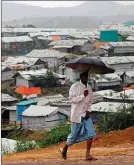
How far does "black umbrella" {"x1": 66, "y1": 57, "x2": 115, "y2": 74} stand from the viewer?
17.1 ft

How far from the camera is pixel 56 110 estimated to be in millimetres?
17000

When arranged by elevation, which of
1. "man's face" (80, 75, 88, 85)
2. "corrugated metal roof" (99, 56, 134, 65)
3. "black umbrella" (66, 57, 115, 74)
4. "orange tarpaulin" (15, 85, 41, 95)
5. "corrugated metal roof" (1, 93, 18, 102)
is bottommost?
"corrugated metal roof" (1, 93, 18, 102)

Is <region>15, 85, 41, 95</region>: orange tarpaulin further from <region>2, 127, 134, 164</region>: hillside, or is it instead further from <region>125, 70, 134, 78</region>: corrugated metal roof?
<region>2, 127, 134, 164</region>: hillside

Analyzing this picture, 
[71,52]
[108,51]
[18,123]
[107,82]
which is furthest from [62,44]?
[18,123]

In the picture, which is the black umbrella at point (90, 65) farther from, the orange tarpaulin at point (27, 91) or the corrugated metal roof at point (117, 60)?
the corrugated metal roof at point (117, 60)

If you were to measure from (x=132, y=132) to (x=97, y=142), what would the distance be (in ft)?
2.26

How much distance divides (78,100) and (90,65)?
501mm

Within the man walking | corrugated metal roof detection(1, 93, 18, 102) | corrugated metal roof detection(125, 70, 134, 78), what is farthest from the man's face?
corrugated metal roof detection(125, 70, 134, 78)

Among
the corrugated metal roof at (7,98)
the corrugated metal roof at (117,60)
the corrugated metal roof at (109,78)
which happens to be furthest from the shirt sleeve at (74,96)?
the corrugated metal roof at (117,60)

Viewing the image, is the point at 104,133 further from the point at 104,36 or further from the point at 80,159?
the point at 104,36

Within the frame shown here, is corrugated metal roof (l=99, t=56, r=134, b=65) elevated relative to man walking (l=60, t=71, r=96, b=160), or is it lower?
lower

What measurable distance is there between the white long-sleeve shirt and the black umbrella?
12.0 inches

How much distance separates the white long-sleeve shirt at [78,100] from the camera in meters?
5.09

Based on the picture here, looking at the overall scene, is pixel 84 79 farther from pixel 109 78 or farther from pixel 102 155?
pixel 109 78
